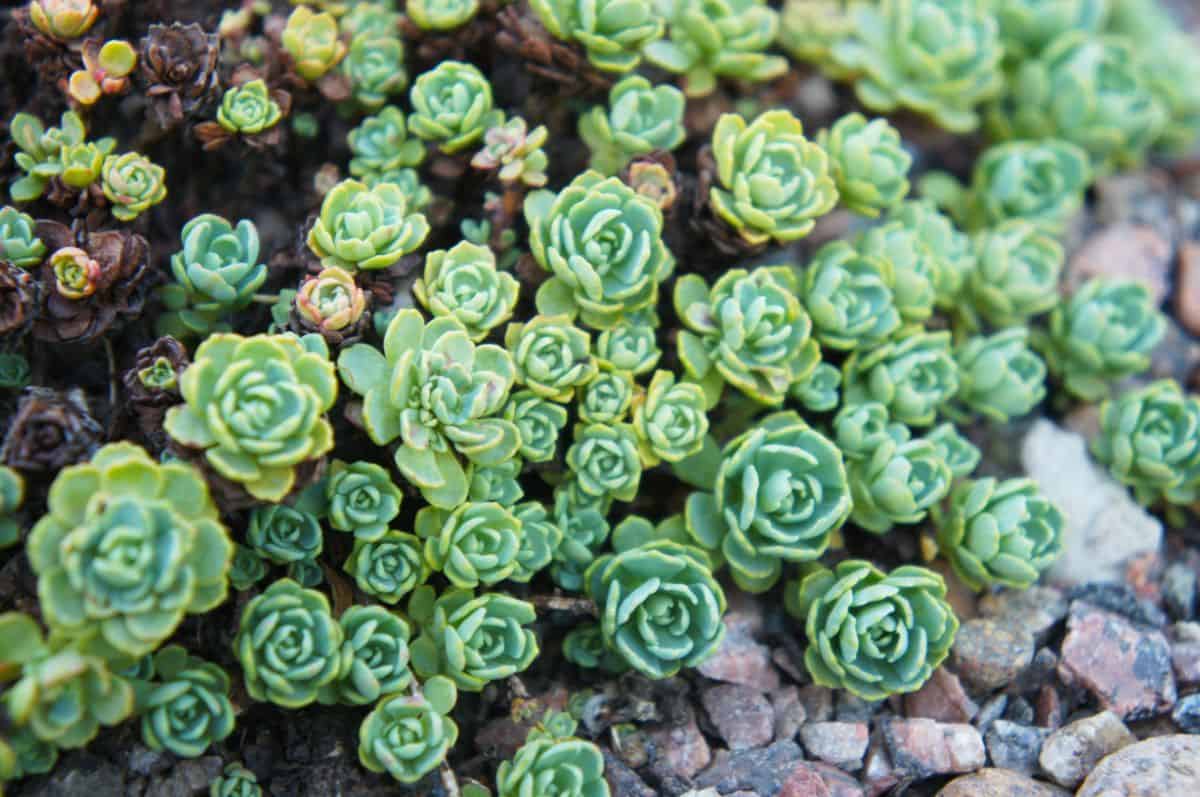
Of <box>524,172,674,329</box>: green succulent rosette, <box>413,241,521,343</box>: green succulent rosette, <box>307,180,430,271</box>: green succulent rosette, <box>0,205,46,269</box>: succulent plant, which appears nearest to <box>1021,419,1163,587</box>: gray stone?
<box>524,172,674,329</box>: green succulent rosette

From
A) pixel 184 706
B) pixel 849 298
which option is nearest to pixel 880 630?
pixel 849 298

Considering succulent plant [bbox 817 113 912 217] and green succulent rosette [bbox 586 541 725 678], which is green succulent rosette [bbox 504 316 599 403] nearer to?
green succulent rosette [bbox 586 541 725 678]

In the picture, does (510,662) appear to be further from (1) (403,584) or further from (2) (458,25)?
(2) (458,25)

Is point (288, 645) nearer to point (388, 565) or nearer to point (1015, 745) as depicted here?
point (388, 565)

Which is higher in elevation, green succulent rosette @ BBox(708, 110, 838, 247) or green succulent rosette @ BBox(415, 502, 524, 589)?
green succulent rosette @ BBox(708, 110, 838, 247)

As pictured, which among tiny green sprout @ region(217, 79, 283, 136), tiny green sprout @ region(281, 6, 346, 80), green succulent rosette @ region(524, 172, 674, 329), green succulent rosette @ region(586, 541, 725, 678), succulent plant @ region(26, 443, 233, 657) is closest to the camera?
succulent plant @ region(26, 443, 233, 657)
